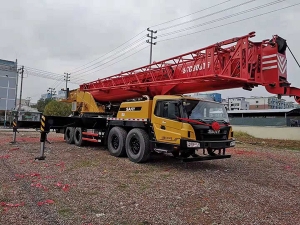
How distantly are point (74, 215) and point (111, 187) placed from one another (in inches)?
70.9

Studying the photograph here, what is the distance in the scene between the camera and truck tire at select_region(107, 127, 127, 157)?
10.4 metres

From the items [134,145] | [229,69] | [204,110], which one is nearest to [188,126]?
[204,110]

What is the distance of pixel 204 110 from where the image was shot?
8.69 metres

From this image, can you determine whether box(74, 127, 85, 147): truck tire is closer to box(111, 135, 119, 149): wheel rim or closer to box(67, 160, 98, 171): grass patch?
box(111, 135, 119, 149): wheel rim

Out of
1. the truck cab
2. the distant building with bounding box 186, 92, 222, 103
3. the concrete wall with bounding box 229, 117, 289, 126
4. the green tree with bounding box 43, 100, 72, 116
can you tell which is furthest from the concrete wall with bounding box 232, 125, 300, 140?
the green tree with bounding box 43, 100, 72, 116

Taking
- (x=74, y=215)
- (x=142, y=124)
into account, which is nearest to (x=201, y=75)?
(x=142, y=124)

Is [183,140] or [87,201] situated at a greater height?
[183,140]

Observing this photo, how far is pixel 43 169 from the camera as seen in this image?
7926mm

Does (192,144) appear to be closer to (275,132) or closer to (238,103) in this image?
(275,132)

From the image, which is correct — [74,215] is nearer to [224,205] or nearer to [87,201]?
[87,201]

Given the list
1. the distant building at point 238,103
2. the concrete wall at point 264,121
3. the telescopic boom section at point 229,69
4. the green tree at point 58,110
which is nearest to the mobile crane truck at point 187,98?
the telescopic boom section at point 229,69

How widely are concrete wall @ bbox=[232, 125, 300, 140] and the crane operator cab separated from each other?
55.3 feet

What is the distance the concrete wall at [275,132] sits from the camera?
23.1m

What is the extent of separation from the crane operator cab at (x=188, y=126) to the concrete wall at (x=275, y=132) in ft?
55.3
